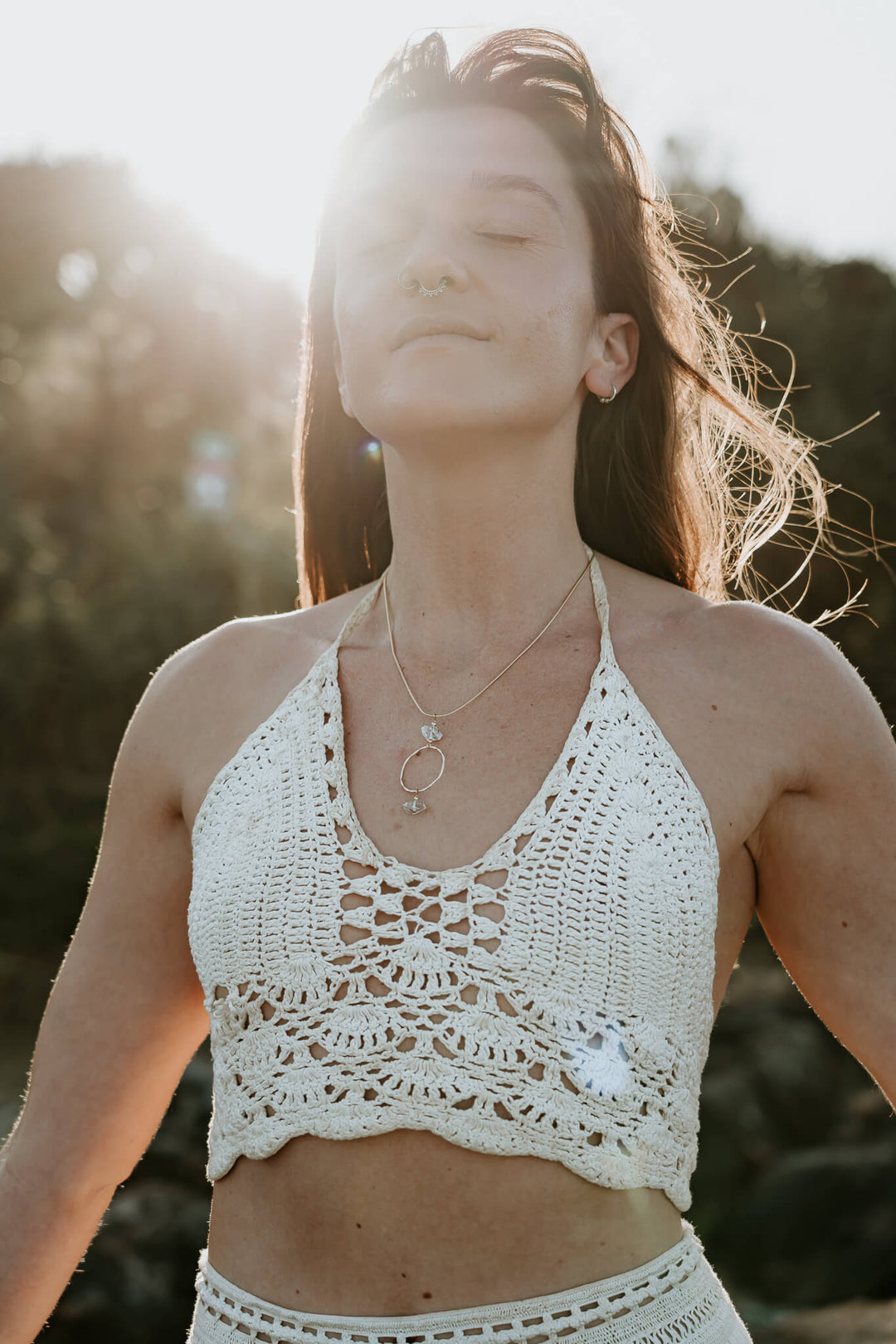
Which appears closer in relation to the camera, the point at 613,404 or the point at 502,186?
the point at 502,186

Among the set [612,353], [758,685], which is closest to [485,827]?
[758,685]

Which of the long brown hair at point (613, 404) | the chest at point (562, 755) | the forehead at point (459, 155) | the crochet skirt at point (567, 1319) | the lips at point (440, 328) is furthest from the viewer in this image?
the long brown hair at point (613, 404)

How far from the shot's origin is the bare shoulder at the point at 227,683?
1.60 metres

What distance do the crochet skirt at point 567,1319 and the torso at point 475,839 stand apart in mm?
14

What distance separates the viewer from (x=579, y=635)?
1.60 m

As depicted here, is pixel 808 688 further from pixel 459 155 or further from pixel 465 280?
pixel 459 155

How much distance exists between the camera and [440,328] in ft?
4.89

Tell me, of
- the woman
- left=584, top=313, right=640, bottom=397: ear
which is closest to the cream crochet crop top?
the woman

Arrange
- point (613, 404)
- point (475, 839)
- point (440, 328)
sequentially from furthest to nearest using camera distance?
1. point (613, 404)
2. point (440, 328)
3. point (475, 839)

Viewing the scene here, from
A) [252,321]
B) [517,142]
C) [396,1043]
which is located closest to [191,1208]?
[396,1043]

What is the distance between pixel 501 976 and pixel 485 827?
18 centimetres

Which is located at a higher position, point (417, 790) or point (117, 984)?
point (417, 790)

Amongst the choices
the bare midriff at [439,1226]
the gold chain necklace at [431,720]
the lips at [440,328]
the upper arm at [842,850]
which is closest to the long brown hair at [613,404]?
the gold chain necklace at [431,720]

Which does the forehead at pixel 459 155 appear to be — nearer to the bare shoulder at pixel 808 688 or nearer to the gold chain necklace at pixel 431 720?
the gold chain necklace at pixel 431 720
